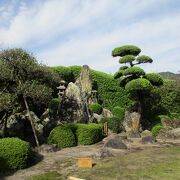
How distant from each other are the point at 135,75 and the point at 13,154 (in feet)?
54.7

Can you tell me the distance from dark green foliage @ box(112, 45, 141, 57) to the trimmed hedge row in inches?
349

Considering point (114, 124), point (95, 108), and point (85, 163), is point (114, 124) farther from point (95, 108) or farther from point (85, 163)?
point (85, 163)

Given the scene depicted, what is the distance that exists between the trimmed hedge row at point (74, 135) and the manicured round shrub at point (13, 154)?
514 cm

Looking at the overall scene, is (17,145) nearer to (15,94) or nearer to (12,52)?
(15,94)

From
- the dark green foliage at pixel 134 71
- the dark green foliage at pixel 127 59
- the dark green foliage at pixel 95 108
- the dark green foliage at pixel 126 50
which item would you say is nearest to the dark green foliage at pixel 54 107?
the dark green foliage at pixel 95 108

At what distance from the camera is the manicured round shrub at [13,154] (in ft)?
46.5

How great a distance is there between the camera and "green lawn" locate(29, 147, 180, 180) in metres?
12.5

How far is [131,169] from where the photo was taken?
44.7 ft

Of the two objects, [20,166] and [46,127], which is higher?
[46,127]

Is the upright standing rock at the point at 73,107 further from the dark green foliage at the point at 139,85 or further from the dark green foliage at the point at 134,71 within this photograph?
the dark green foliage at the point at 134,71

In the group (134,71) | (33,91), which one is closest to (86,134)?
(33,91)

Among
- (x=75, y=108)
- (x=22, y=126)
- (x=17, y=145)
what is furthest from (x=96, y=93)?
(x=17, y=145)

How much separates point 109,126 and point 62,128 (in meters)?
7.25

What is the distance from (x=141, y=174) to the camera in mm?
12688
